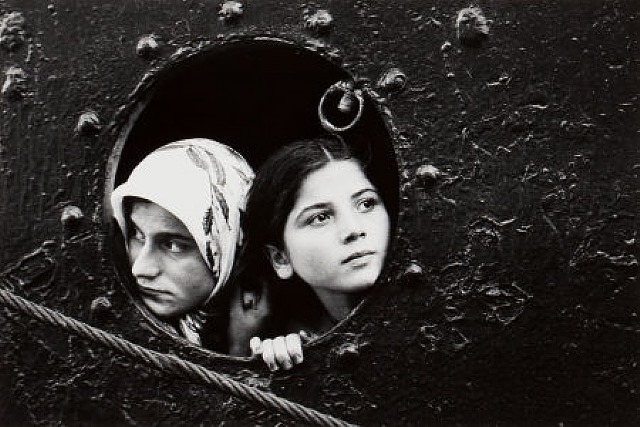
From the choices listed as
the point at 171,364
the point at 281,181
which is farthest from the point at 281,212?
the point at 171,364

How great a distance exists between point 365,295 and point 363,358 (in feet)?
0.32

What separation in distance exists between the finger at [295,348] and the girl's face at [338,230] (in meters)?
0.09

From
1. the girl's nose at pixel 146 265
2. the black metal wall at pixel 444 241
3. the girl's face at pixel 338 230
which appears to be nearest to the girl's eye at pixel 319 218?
the girl's face at pixel 338 230

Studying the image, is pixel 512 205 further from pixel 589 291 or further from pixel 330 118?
pixel 330 118

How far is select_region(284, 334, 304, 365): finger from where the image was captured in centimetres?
162

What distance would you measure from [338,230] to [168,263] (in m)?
0.29

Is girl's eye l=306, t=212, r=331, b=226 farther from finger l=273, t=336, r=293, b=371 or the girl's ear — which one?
finger l=273, t=336, r=293, b=371

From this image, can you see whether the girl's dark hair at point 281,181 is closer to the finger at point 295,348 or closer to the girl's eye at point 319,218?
the girl's eye at point 319,218

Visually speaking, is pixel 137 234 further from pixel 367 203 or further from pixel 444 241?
pixel 444 241

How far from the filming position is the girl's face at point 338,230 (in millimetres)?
1613

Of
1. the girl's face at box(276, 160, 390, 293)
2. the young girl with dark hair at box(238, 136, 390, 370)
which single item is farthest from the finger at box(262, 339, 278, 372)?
the girl's face at box(276, 160, 390, 293)

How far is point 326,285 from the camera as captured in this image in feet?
5.40

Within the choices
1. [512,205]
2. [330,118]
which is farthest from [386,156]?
[512,205]

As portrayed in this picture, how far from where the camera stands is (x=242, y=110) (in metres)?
1.83
